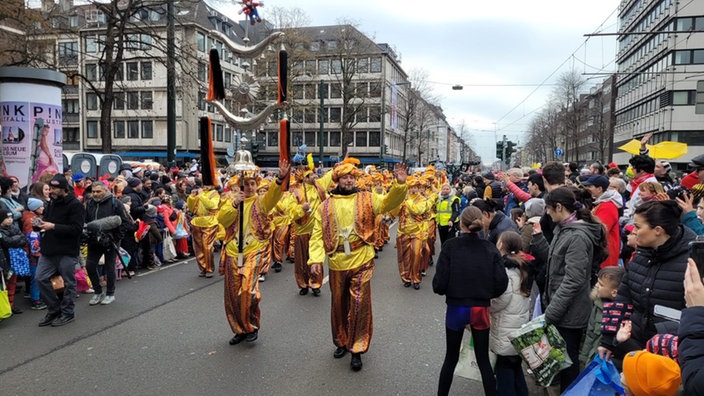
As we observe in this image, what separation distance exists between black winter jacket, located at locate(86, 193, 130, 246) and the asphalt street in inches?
41.8

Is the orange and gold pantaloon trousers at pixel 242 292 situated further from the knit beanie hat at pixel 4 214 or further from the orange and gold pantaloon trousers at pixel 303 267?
the knit beanie hat at pixel 4 214

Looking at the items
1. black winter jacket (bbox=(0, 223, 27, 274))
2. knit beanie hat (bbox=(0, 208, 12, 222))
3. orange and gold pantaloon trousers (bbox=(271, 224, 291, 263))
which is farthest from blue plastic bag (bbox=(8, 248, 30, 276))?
orange and gold pantaloon trousers (bbox=(271, 224, 291, 263))

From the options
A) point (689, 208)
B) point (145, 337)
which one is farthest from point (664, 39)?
point (145, 337)

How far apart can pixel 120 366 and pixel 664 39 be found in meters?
49.5

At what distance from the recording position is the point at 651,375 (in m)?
2.04

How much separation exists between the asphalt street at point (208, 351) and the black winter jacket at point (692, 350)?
264 centimetres

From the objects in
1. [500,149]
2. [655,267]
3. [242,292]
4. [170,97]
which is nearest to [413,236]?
[242,292]

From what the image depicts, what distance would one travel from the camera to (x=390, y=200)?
4832 mm

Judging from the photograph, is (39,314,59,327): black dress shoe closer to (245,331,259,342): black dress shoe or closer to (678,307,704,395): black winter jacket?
(245,331,259,342): black dress shoe

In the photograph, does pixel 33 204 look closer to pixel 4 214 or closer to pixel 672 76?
pixel 4 214

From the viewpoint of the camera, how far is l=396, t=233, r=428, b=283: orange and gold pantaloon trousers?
849 cm

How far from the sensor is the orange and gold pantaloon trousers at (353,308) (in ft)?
15.8

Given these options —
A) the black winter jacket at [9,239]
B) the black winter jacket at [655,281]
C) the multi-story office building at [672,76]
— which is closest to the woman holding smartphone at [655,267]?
the black winter jacket at [655,281]

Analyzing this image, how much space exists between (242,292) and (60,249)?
265 cm
